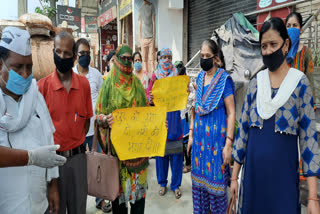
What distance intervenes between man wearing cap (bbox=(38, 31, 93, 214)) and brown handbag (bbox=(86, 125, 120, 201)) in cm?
7

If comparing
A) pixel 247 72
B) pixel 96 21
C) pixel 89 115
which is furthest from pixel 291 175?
pixel 96 21

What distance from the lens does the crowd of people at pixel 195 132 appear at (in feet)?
4.27

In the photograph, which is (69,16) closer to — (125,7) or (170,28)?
(125,7)

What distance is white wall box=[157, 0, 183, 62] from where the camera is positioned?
8625mm

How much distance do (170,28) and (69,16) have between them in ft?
30.4

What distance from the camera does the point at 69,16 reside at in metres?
14.9

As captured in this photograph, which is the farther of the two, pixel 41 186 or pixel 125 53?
pixel 125 53

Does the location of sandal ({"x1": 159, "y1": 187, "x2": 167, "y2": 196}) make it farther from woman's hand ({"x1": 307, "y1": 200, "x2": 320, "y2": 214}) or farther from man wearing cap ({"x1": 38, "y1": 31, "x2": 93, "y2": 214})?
woman's hand ({"x1": 307, "y1": 200, "x2": 320, "y2": 214})

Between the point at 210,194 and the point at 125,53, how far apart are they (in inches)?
62.3

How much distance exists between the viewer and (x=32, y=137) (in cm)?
139

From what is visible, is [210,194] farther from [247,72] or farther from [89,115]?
[247,72]

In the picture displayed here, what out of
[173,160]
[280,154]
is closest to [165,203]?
[173,160]

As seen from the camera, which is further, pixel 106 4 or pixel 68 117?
pixel 106 4

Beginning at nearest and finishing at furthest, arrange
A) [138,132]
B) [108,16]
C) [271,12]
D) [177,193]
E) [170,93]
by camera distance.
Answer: [138,132], [170,93], [177,193], [271,12], [108,16]
